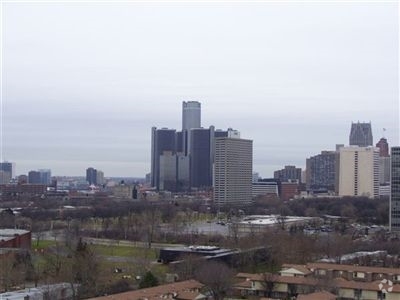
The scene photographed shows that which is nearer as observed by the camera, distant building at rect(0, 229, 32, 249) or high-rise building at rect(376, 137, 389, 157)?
distant building at rect(0, 229, 32, 249)

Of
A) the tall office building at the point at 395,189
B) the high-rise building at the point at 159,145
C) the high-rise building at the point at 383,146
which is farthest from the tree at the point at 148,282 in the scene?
the high-rise building at the point at 383,146

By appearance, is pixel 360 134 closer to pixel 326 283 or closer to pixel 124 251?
pixel 124 251

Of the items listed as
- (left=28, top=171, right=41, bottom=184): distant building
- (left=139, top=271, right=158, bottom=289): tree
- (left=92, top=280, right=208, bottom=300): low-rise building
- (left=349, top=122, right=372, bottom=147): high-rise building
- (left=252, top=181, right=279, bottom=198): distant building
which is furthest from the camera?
(left=28, top=171, right=41, bottom=184): distant building

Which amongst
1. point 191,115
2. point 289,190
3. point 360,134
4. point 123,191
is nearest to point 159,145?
point 191,115

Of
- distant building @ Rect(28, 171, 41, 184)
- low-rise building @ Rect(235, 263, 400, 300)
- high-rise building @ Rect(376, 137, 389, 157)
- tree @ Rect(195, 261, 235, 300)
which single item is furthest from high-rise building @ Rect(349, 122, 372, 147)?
tree @ Rect(195, 261, 235, 300)

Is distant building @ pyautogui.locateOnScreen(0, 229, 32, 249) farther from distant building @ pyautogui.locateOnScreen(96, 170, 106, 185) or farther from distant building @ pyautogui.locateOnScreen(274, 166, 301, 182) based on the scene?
distant building @ pyautogui.locateOnScreen(96, 170, 106, 185)

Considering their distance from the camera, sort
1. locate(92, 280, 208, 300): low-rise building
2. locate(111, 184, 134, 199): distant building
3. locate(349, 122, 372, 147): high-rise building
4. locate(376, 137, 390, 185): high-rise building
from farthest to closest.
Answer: locate(349, 122, 372, 147): high-rise building, locate(376, 137, 390, 185): high-rise building, locate(111, 184, 134, 199): distant building, locate(92, 280, 208, 300): low-rise building
